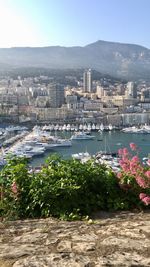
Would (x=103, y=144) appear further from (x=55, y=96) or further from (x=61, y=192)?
(x=55, y=96)

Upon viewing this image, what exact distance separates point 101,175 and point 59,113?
69.4 metres

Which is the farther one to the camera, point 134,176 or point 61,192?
point 134,176

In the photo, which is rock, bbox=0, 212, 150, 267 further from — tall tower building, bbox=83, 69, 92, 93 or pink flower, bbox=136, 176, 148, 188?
tall tower building, bbox=83, 69, 92, 93

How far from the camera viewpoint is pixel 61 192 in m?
3.04

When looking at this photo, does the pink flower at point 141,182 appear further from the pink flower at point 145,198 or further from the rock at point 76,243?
the rock at point 76,243

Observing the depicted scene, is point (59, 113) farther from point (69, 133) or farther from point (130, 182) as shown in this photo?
point (130, 182)

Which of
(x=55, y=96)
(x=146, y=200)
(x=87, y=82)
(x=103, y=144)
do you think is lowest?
(x=103, y=144)

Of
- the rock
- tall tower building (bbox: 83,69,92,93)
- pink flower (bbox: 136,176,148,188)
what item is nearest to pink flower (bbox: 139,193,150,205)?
pink flower (bbox: 136,176,148,188)

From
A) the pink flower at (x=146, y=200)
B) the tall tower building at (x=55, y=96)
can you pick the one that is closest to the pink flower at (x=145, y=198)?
the pink flower at (x=146, y=200)

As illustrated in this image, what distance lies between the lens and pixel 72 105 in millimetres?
80562

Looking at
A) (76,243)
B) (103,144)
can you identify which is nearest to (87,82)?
(103,144)

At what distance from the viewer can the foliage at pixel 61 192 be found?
3.00m

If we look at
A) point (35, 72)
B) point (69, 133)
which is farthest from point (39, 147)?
point (35, 72)

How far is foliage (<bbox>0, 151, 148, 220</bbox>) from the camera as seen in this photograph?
300cm
